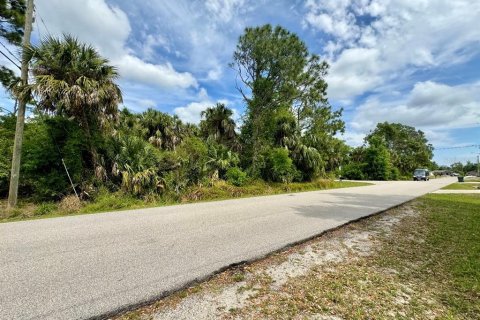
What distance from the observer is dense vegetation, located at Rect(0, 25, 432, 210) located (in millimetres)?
9703

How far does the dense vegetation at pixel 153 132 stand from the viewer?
970 centimetres

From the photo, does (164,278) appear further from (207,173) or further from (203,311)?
(207,173)

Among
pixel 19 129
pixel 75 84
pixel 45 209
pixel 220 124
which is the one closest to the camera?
pixel 45 209

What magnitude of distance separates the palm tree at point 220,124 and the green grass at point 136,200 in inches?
198

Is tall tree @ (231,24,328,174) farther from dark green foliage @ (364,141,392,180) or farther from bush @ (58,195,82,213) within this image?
dark green foliage @ (364,141,392,180)

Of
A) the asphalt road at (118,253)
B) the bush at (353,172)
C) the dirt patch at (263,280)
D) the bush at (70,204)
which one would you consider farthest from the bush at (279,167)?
the bush at (353,172)

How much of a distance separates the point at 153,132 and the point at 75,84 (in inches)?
517

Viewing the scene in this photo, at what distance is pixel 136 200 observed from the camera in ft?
33.6

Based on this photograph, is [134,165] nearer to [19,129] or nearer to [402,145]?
[19,129]

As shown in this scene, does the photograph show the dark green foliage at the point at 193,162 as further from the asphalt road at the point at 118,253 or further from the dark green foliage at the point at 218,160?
the asphalt road at the point at 118,253

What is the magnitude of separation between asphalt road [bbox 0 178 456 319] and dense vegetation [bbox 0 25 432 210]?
4205 millimetres

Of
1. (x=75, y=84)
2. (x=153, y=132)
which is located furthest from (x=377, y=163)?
(x=75, y=84)

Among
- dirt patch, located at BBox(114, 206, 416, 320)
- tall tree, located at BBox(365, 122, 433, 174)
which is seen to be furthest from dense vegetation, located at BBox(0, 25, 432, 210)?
tall tree, located at BBox(365, 122, 433, 174)

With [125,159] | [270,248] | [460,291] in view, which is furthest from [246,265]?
[125,159]
